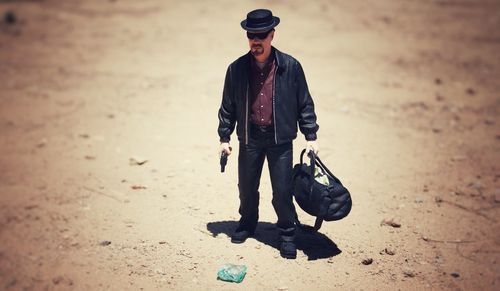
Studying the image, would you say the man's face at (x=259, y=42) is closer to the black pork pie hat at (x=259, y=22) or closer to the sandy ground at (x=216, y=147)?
the black pork pie hat at (x=259, y=22)

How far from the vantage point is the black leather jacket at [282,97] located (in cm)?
389

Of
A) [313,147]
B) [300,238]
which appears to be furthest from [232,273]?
[313,147]

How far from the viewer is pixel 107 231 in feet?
16.6

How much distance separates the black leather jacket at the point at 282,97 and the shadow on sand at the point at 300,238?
1.23 meters

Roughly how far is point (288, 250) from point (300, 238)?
43 centimetres

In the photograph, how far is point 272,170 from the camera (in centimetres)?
414

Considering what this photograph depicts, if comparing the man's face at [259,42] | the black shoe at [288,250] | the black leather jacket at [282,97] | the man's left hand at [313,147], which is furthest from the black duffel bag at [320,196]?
the man's face at [259,42]

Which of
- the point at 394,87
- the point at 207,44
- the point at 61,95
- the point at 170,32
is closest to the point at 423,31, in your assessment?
the point at 394,87

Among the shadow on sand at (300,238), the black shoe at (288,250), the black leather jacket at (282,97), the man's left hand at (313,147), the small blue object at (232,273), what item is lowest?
the small blue object at (232,273)

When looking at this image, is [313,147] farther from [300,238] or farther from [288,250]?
[300,238]

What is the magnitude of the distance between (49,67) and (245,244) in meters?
7.75

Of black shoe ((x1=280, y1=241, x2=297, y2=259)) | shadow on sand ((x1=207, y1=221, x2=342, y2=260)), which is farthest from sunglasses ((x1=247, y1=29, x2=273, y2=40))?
shadow on sand ((x1=207, y1=221, x2=342, y2=260))

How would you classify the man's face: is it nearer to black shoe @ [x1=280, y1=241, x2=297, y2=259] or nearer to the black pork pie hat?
the black pork pie hat

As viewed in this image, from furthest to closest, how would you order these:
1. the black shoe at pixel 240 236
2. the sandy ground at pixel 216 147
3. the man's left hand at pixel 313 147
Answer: the black shoe at pixel 240 236 < the sandy ground at pixel 216 147 < the man's left hand at pixel 313 147
